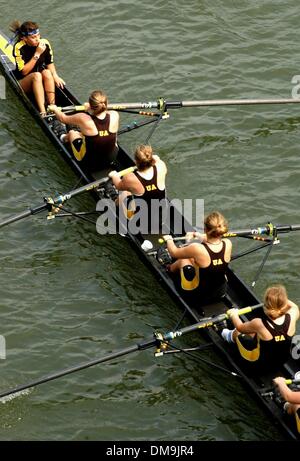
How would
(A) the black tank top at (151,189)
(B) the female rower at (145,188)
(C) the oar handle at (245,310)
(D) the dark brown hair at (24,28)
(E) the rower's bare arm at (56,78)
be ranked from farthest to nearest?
1. (E) the rower's bare arm at (56,78)
2. (D) the dark brown hair at (24,28)
3. (A) the black tank top at (151,189)
4. (B) the female rower at (145,188)
5. (C) the oar handle at (245,310)

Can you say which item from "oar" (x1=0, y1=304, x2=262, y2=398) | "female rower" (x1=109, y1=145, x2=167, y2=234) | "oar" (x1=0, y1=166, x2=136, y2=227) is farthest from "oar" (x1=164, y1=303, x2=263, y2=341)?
"oar" (x1=0, y1=166, x2=136, y2=227)

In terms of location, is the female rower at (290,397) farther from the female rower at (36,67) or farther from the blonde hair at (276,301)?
the female rower at (36,67)

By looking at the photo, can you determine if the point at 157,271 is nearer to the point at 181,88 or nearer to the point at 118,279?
the point at 118,279

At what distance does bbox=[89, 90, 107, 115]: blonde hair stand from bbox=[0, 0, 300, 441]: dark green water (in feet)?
6.25

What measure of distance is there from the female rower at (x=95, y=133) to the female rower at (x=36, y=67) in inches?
55.0

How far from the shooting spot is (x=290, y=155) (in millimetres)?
16016

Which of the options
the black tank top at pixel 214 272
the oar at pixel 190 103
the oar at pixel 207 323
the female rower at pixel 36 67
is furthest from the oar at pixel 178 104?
the oar at pixel 207 323

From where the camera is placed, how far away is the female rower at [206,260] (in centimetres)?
1166

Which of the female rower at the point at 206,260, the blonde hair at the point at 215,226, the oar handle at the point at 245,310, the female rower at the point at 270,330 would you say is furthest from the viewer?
the female rower at the point at 206,260

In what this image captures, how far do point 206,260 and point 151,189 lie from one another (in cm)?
181

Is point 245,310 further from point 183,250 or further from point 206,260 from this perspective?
point 183,250

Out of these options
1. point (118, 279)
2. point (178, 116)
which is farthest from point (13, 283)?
point (178, 116)

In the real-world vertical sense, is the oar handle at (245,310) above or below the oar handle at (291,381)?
above

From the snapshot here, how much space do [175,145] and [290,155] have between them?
2122 millimetres
